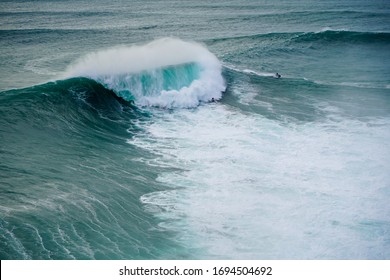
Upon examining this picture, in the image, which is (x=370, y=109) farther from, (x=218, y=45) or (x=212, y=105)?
(x=218, y=45)

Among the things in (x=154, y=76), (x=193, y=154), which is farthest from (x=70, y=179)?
(x=154, y=76)

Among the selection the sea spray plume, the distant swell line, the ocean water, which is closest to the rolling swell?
the ocean water

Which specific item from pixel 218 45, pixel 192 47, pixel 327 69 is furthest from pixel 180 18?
pixel 327 69

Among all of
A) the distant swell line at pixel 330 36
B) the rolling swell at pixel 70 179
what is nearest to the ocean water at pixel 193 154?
the rolling swell at pixel 70 179

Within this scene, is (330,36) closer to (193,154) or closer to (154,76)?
(154,76)

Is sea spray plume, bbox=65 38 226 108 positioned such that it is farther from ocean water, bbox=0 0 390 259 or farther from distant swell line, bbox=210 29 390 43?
distant swell line, bbox=210 29 390 43

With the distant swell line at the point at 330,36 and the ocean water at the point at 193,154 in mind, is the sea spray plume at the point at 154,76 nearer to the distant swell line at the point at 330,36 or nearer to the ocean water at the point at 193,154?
the ocean water at the point at 193,154
